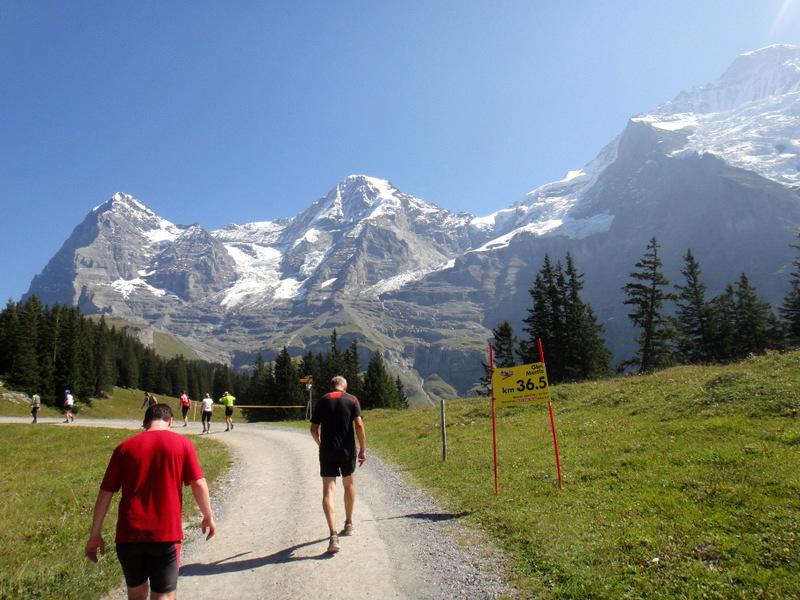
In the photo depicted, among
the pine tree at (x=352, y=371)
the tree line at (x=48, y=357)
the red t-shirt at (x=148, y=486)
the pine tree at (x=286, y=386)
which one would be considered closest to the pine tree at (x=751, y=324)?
the pine tree at (x=352, y=371)

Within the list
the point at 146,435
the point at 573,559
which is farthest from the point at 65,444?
the point at 573,559

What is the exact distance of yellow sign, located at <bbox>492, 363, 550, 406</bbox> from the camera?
12.8 m

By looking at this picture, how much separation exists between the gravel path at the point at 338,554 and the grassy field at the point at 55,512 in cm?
Result: 71

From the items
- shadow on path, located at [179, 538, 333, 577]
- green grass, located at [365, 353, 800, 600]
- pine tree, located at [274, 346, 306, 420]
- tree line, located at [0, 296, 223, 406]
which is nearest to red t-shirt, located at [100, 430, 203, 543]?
shadow on path, located at [179, 538, 333, 577]

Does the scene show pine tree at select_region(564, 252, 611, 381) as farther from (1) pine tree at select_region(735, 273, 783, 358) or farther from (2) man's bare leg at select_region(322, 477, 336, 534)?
(2) man's bare leg at select_region(322, 477, 336, 534)

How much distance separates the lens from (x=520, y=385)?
13.2 metres

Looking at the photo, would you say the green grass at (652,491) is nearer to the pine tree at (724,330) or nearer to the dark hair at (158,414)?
the dark hair at (158,414)

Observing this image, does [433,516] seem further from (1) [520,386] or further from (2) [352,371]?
(2) [352,371]

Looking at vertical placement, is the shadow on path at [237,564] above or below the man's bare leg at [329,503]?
below

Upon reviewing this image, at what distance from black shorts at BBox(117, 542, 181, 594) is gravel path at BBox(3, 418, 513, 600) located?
1.97m

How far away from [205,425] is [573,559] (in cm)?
3278

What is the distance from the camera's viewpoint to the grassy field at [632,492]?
267 inches

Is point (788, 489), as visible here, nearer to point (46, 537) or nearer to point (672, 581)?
point (672, 581)

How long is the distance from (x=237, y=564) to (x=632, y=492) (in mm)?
8448
